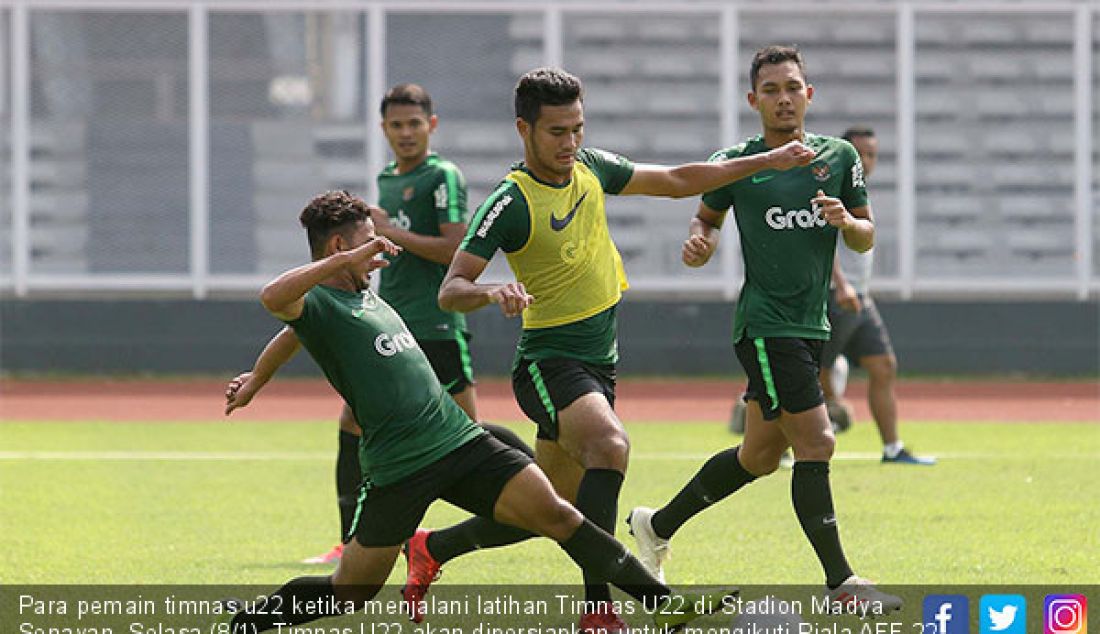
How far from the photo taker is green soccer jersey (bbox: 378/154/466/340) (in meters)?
10.1

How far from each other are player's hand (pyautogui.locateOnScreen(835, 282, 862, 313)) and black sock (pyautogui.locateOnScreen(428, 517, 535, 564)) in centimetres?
541

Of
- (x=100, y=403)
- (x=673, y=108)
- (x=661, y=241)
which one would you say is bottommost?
(x=100, y=403)

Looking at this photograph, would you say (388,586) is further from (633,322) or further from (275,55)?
(275,55)

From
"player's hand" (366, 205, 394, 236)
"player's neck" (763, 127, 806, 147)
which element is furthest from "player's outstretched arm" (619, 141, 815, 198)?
"player's hand" (366, 205, 394, 236)

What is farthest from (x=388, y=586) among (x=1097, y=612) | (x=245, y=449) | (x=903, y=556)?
(x=245, y=449)

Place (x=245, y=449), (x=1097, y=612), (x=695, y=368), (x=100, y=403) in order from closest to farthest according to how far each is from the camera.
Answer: (x=1097, y=612) → (x=245, y=449) → (x=100, y=403) → (x=695, y=368)

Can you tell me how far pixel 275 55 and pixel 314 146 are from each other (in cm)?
126

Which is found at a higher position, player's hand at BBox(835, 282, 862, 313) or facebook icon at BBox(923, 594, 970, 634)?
player's hand at BBox(835, 282, 862, 313)

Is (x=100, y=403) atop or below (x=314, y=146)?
below

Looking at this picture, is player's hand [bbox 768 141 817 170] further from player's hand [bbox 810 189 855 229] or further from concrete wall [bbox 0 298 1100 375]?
concrete wall [bbox 0 298 1100 375]

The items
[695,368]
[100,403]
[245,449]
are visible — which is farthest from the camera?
[695,368]

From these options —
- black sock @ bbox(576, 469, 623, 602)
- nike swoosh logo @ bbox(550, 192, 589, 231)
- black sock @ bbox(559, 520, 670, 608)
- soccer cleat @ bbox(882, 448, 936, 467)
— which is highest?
nike swoosh logo @ bbox(550, 192, 589, 231)

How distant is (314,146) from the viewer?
2467 centimetres

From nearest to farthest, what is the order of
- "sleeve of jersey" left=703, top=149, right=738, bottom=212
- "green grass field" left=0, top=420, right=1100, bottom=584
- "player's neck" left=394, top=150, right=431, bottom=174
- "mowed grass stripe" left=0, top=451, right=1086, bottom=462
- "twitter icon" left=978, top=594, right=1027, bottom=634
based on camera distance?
1. "twitter icon" left=978, top=594, right=1027, bottom=634
2. "sleeve of jersey" left=703, top=149, right=738, bottom=212
3. "green grass field" left=0, top=420, right=1100, bottom=584
4. "player's neck" left=394, top=150, right=431, bottom=174
5. "mowed grass stripe" left=0, top=451, right=1086, bottom=462
